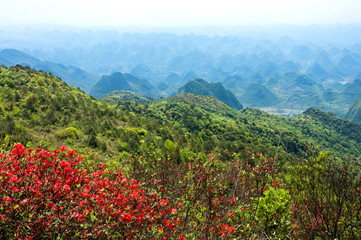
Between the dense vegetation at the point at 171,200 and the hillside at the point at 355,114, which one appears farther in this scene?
the hillside at the point at 355,114

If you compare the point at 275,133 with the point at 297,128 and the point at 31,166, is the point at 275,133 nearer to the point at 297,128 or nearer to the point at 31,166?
the point at 297,128

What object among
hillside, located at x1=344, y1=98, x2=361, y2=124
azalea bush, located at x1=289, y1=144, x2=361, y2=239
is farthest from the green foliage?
hillside, located at x1=344, y1=98, x2=361, y2=124

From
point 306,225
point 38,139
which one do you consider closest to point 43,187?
point 306,225

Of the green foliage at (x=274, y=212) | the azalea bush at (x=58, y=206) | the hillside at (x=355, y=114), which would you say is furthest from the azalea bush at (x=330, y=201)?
the hillside at (x=355, y=114)

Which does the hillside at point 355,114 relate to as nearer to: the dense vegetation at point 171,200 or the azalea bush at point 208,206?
the dense vegetation at point 171,200

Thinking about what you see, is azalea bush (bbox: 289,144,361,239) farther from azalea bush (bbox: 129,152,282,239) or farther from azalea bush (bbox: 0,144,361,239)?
azalea bush (bbox: 129,152,282,239)

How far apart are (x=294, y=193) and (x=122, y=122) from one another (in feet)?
69.3

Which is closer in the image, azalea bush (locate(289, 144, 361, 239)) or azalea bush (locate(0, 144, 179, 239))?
azalea bush (locate(0, 144, 179, 239))

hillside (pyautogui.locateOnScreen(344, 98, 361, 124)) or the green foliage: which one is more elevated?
the green foliage

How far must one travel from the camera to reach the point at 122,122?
24500 mm

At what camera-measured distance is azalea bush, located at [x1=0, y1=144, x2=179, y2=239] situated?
251 centimetres

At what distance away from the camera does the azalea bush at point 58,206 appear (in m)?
2.51

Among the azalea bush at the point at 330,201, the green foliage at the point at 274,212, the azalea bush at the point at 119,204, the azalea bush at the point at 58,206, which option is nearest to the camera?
the azalea bush at the point at 58,206

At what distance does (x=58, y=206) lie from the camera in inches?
114
